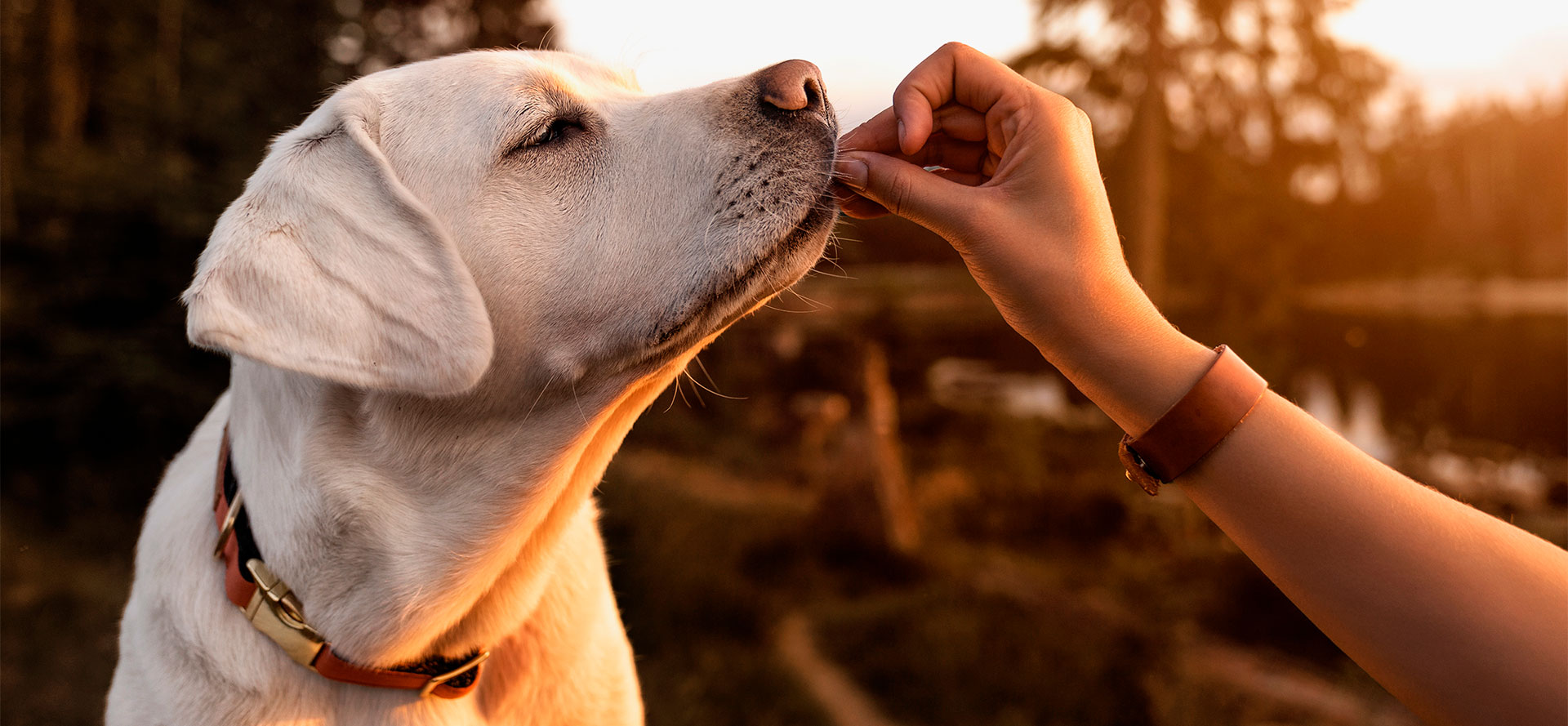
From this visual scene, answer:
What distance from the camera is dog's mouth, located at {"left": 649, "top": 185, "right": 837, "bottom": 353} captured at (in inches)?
70.6

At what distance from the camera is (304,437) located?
1866 millimetres

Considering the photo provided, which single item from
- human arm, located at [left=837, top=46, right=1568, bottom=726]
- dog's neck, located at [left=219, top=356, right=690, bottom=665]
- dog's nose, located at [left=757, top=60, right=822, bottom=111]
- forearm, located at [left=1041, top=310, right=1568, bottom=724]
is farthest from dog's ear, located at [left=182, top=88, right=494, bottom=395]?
forearm, located at [left=1041, top=310, right=1568, bottom=724]

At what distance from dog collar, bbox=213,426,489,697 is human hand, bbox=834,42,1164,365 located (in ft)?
4.69

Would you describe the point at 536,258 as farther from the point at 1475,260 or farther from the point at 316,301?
the point at 1475,260

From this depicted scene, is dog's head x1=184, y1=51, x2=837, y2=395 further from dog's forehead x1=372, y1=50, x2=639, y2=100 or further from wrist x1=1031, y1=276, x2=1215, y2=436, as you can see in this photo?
wrist x1=1031, y1=276, x2=1215, y2=436

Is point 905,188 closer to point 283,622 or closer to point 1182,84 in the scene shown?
point 283,622

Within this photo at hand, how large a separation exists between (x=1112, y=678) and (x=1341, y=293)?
23.3ft

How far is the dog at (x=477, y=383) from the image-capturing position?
5.90 feet

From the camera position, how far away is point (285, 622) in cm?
187

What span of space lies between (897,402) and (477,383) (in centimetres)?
1026

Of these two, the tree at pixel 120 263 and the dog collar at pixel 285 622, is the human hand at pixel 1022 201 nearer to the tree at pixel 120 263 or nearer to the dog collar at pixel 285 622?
→ the dog collar at pixel 285 622

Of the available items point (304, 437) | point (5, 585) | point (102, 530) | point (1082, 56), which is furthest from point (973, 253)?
point (102, 530)

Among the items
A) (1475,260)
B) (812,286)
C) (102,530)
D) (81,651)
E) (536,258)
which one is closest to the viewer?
(536,258)

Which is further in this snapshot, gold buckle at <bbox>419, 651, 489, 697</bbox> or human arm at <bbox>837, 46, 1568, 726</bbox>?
Result: gold buckle at <bbox>419, 651, 489, 697</bbox>
